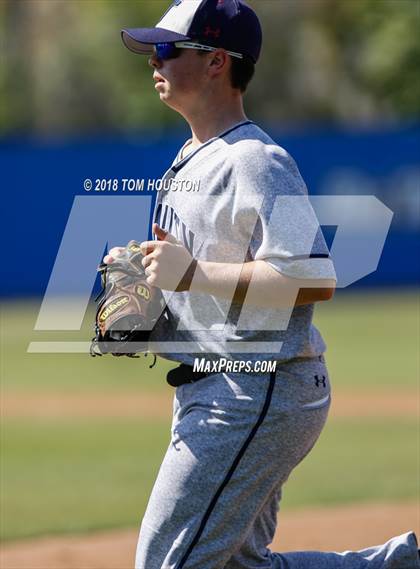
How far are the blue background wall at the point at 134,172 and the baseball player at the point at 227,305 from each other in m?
15.5

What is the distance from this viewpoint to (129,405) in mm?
10945

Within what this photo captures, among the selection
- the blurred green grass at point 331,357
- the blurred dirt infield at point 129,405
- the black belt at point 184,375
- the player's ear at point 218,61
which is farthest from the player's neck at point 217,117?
the blurred green grass at point 331,357

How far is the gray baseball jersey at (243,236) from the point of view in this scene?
132 inches

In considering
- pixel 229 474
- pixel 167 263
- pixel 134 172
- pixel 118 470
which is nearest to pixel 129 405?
pixel 118 470

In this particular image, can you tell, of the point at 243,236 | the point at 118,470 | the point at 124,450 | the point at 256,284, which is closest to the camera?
the point at 256,284

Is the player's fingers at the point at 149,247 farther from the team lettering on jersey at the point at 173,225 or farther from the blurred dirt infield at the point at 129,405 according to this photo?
the blurred dirt infield at the point at 129,405

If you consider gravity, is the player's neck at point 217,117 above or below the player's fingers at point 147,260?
above

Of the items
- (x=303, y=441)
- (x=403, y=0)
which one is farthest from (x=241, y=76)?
(x=403, y=0)

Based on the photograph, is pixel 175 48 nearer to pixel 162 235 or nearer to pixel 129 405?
pixel 162 235

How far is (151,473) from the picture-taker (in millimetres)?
8164

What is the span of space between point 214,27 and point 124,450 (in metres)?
5.84

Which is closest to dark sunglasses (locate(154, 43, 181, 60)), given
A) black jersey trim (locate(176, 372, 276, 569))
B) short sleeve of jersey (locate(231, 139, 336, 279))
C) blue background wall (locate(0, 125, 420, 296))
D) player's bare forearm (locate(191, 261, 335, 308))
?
short sleeve of jersey (locate(231, 139, 336, 279))

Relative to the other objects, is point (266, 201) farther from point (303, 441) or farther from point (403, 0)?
point (403, 0)

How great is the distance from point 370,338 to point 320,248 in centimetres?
1236
